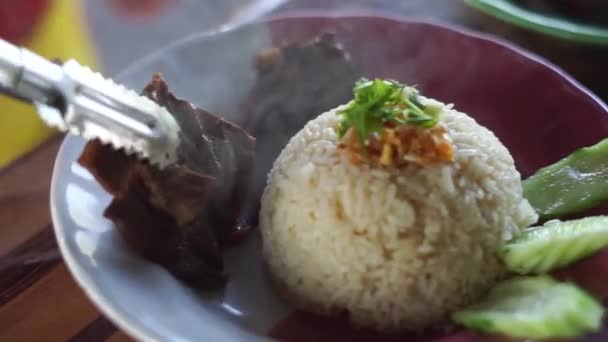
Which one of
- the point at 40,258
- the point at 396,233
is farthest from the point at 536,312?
the point at 40,258

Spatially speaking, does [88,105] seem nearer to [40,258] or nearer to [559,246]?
[40,258]

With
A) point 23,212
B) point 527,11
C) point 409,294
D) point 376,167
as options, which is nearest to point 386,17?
point 527,11

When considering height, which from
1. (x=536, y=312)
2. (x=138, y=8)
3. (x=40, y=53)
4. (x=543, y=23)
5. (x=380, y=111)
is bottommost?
(x=536, y=312)

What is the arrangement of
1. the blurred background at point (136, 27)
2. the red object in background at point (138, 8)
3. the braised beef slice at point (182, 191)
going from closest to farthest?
the braised beef slice at point (182, 191) < the blurred background at point (136, 27) < the red object in background at point (138, 8)

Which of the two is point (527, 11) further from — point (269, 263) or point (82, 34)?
point (82, 34)

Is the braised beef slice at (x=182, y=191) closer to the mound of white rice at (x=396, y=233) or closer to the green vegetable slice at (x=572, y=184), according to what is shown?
the mound of white rice at (x=396, y=233)

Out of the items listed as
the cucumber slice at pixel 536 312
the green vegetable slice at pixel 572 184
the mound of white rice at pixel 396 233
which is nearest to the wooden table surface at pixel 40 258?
the mound of white rice at pixel 396 233
